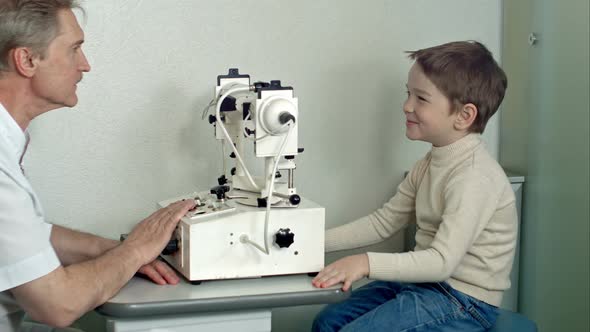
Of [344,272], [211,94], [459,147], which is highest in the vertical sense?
[211,94]

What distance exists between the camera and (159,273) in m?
1.72

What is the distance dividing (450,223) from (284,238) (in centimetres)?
43

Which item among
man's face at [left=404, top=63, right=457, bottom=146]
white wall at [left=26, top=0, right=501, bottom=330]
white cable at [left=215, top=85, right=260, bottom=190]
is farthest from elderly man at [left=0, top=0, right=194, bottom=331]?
man's face at [left=404, top=63, right=457, bottom=146]

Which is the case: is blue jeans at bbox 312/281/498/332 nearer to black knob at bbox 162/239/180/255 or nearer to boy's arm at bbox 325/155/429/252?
boy's arm at bbox 325/155/429/252

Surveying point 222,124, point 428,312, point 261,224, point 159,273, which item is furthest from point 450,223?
point 159,273

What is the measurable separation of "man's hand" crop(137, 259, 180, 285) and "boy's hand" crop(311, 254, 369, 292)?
30 cm

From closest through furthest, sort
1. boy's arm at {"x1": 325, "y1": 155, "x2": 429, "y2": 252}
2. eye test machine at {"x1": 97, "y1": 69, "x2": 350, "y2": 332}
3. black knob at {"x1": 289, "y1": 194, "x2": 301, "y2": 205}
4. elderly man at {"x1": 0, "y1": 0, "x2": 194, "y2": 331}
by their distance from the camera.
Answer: elderly man at {"x1": 0, "y1": 0, "x2": 194, "y2": 331}, eye test machine at {"x1": 97, "y1": 69, "x2": 350, "y2": 332}, black knob at {"x1": 289, "y1": 194, "x2": 301, "y2": 205}, boy's arm at {"x1": 325, "y1": 155, "x2": 429, "y2": 252}

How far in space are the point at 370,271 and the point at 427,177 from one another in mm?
401

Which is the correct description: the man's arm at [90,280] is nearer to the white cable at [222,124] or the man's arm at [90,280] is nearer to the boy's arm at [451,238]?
the white cable at [222,124]

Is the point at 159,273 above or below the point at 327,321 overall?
above

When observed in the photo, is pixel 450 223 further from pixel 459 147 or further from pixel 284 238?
pixel 284 238

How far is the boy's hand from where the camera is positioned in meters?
1.69

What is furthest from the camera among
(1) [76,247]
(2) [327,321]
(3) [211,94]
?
(3) [211,94]

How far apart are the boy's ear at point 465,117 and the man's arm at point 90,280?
2.39 ft
